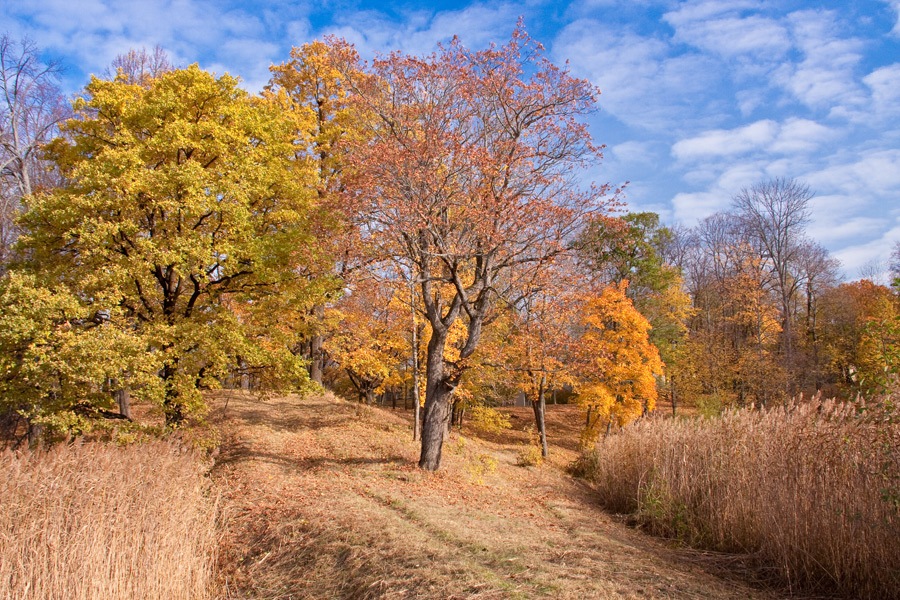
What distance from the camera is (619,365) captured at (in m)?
20.0

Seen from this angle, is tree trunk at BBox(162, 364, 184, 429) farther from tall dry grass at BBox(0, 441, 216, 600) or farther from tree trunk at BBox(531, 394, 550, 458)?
tree trunk at BBox(531, 394, 550, 458)

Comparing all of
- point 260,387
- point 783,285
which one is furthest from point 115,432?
point 783,285

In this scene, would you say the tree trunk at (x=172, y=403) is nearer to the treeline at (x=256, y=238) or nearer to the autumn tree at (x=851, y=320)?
the treeline at (x=256, y=238)

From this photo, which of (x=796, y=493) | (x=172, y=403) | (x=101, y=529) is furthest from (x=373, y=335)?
(x=796, y=493)

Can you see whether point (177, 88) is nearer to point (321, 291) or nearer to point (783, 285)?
point (321, 291)

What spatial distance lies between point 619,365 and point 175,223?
16.4 metres

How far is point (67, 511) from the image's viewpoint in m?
5.41

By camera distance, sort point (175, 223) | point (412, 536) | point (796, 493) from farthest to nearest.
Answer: point (175, 223)
point (412, 536)
point (796, 493)

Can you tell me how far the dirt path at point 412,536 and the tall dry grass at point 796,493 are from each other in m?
0.72

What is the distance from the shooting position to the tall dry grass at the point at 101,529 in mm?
4953

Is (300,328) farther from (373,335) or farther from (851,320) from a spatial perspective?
(851,320)

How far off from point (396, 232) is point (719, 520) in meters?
7.67

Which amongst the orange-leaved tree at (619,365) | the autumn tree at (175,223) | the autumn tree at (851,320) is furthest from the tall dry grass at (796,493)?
the autumn tree at (851,320)

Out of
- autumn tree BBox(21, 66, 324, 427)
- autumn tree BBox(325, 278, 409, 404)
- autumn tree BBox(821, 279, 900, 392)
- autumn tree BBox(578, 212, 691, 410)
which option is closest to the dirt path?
autumn tree BBox(21, 66, 324, 427)
